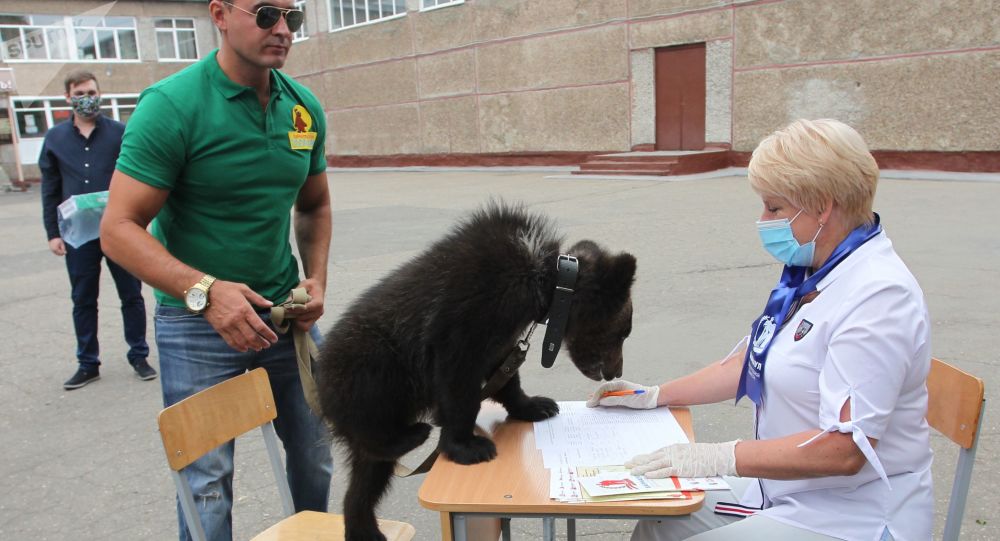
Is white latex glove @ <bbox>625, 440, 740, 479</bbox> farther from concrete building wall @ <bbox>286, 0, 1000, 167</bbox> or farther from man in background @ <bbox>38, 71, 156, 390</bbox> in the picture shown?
concrete building wall @ <bbox>286, 0, 1000, 167</bbox>

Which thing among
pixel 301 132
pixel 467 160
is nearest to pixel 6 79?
pixel 467 160

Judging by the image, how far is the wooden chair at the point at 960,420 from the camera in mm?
1935

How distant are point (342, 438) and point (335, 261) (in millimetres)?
7207

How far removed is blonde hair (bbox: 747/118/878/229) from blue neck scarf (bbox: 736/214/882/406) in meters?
0.08

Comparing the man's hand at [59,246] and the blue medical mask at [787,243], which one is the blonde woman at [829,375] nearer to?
the blue medical mask at [787,243]

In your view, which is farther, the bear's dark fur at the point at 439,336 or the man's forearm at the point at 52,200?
the man's forearm at the point at 52,200

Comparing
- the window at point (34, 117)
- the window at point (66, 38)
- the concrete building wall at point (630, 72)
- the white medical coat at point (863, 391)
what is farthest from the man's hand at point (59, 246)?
the window at point (66, 38)

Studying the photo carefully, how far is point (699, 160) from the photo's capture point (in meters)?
16.5

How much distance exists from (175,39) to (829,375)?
39.8 meters

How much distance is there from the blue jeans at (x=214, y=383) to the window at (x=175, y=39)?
37.5 metres

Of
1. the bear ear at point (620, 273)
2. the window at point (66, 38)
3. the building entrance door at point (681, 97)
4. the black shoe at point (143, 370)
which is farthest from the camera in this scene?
the window at point (66, 38)

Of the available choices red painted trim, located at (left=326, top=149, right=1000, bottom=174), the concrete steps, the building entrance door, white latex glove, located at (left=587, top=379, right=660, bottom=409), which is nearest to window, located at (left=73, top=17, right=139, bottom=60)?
red painted trim, located at (left=326, top=149, right=1000, bottom=174)

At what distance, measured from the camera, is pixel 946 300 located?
5949 mm

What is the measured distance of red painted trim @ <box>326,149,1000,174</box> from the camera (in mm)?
13953
